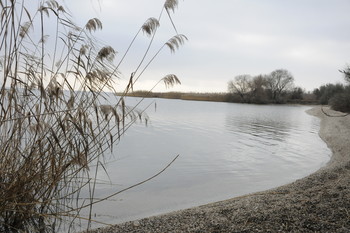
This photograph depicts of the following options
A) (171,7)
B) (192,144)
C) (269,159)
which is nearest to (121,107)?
(171,7)

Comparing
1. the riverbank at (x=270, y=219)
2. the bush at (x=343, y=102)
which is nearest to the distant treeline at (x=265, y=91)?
the bush at (x=343, y=102)

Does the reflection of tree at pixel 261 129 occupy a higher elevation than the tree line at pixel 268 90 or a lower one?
lower

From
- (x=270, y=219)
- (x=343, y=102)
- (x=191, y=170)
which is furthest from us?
(x=343, y=102)

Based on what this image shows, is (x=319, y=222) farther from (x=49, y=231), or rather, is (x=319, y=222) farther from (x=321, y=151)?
(x=321, y=151)

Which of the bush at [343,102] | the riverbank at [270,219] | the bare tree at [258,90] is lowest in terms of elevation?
the riverbank at [270,219]

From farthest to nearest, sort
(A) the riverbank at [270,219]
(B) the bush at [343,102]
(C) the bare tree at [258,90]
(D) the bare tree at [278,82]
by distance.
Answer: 1. (D) the bare tree at [278,82]
2. (C) the bare tree at [258,90]
3. (B) the bush at [343,102]
4. (A) the riverbank at [270,219]

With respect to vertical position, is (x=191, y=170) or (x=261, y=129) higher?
(x=191, y=170)

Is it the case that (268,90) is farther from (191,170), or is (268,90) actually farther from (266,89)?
(191,170)

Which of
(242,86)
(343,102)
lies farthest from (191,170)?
(242,86)

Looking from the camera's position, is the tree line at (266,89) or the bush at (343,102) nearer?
the bush at (343,102)

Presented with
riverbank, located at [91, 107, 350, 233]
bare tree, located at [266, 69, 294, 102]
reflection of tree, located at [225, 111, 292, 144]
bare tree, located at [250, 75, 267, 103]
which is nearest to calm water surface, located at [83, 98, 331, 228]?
riverbank, located at [91, 107, 350, 233]

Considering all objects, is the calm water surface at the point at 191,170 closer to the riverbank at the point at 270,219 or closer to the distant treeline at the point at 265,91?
the riverbank at the point at 270,219

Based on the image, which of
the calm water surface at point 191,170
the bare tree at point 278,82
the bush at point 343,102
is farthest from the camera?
the bare tree at point 278,82

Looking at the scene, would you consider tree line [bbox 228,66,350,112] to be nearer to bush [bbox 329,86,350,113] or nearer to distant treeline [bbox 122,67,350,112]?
distant treeline [bbox 122,67,350,112]
